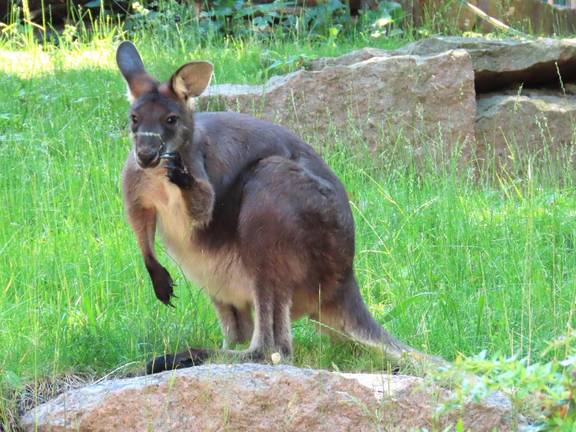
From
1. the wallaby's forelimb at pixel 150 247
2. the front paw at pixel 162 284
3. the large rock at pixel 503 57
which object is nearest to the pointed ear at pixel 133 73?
the wallaby's forelimb at pixel 150 247

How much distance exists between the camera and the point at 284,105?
8711 millimetres

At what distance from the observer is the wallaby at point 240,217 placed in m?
4.65

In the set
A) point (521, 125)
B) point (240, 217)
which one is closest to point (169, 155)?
point (240, 217)

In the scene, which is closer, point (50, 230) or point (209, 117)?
point (209, 117)

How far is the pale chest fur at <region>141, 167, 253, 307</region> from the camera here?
4738 mm

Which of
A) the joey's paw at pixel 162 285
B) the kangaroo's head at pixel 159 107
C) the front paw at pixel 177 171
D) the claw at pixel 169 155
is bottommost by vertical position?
the joey's paw at pixel 162 285

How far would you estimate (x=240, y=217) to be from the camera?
4.75 meters

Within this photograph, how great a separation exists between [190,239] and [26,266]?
5.00 ft

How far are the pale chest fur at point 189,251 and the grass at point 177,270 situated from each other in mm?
319

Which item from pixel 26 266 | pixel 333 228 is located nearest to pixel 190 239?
pixel 333 228

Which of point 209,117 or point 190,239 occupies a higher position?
point 209,117

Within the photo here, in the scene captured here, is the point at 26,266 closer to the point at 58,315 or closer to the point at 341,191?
the point at 58,315

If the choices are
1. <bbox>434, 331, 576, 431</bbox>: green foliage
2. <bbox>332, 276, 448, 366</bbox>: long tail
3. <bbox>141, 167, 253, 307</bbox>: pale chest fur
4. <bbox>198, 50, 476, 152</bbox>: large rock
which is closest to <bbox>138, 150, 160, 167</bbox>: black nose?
<bbox>141, 167, 253, 307</bbox>: pale chest fur

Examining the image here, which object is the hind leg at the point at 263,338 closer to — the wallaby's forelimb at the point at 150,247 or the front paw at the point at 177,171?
the wallaby's forelimb at the point at 150,247
